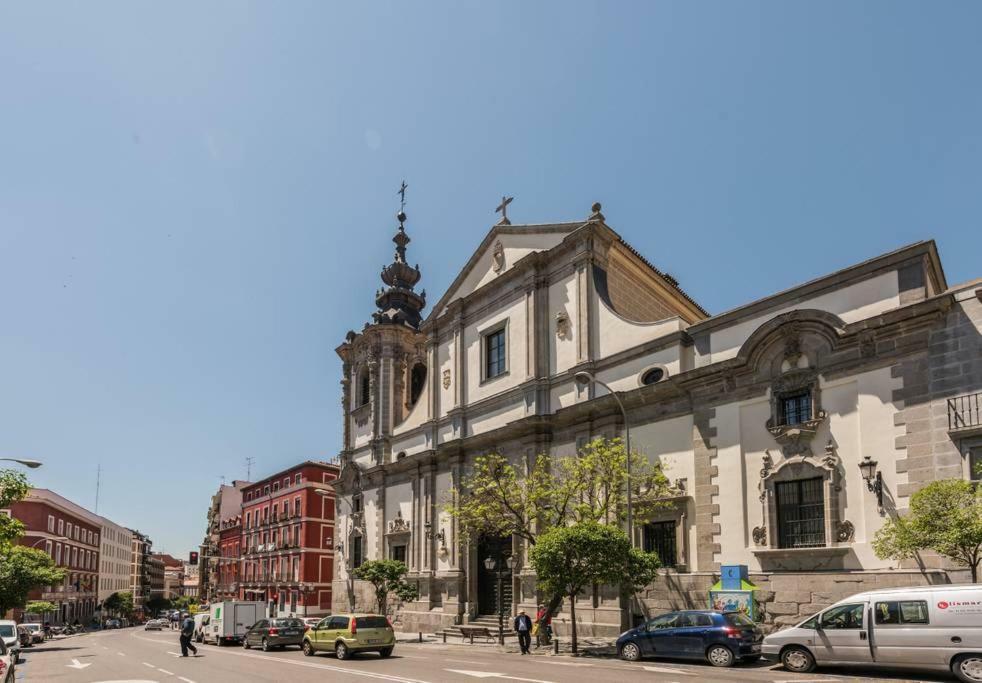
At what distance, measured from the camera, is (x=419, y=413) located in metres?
39.7

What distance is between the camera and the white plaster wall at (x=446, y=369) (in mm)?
37094

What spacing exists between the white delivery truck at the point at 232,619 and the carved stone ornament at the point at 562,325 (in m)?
17.0

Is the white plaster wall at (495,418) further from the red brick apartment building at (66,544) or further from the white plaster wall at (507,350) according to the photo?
the red brick apartment building at (66,544)

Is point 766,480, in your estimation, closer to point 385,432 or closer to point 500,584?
point 500,584

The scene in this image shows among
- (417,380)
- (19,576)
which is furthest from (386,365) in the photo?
(19,576)

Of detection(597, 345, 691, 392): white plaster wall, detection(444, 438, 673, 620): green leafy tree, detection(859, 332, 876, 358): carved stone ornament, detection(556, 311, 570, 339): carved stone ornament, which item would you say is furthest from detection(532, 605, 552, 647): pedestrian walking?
detection(859, 332, 876, 358): carved stone ornament

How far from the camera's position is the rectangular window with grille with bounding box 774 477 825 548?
20.8 m

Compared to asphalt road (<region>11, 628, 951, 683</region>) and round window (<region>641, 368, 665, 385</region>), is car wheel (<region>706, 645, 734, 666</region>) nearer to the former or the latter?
asphalt road (<region>11, 628, 951, 683</region>)

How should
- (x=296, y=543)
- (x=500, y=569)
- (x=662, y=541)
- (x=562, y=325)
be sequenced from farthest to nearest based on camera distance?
(x=296, y=543) → (x=500, y=569) → (x=562, y=325) → (x=662, y=541)

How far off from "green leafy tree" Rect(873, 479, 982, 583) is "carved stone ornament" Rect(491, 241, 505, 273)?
21.2 meters

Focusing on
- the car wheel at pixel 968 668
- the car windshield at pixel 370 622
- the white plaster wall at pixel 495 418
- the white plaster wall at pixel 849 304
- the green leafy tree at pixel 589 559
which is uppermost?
the white plaster wall at pixel 849 304

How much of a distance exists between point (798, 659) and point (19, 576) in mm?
42163

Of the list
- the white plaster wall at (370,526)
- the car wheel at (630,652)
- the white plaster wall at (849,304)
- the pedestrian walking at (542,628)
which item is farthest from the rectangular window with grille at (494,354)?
the car wheel at (630,652)

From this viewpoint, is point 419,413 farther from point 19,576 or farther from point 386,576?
point 19,576
